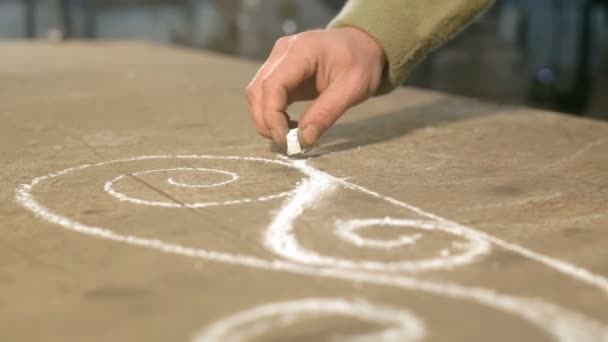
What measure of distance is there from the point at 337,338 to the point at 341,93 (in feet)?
1.90

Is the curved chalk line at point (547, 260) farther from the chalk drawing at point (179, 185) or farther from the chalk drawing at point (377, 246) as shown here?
the chalk drawing at point (179, 185)

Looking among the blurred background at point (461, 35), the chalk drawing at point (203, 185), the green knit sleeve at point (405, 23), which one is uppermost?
the green knit sleeve at point (405, 23)

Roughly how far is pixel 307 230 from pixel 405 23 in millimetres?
457

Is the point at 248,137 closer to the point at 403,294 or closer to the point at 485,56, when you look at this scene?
the point at 403,294

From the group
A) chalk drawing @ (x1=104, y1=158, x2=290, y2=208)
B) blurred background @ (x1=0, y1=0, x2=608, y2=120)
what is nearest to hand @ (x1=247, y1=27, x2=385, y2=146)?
chalk drawing @ (x1=104, y1=158, x2=290, y2=208)

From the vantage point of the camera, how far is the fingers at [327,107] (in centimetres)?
116

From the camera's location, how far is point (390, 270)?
0.77m

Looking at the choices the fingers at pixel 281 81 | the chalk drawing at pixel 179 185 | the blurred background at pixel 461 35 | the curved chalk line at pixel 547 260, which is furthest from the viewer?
the blurred background at pixel 461 35

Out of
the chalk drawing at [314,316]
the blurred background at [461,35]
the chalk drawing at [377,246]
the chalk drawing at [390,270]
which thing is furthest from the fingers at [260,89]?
the blurred background at [461,35]

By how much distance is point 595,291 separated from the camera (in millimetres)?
724

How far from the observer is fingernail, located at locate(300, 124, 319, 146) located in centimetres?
117

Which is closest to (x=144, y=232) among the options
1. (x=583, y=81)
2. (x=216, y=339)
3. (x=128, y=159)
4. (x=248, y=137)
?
(x=216, y=339)

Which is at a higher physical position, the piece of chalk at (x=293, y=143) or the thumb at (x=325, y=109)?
the thumb at (x=325, y=109)

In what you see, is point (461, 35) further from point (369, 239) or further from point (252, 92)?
point (369, 239)
